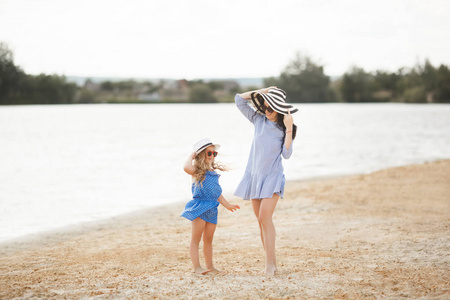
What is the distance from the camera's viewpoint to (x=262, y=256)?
6117 mm

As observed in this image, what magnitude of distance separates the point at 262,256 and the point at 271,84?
108764 mm

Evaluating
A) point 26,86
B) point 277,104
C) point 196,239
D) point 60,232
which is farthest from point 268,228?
point 26,86

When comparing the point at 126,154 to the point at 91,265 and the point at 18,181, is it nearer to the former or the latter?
the point at 18,181

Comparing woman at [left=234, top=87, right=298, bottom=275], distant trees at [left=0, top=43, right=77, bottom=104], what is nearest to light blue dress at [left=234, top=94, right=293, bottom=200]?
woman at [left=234, top=87, right=298, bottom=275]

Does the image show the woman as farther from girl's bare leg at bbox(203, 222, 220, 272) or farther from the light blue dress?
girl's bare leg at bbox(203, 222, 220, 272)

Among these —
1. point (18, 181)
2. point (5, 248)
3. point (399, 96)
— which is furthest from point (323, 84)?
point (5, 248)

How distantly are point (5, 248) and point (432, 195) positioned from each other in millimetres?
8445

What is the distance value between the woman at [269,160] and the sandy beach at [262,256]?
544 millimetres

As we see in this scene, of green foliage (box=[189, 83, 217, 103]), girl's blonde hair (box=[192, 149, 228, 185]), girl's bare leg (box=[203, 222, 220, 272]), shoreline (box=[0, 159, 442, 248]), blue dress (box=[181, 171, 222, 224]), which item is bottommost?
shoreline (box=[0, 159, 442, 248])

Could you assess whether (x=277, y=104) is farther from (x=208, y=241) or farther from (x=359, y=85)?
(x=359, y=85)

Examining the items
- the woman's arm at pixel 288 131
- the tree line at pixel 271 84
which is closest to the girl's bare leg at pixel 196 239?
the woman's arm at pixel 288 131

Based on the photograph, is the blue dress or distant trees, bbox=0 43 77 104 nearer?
the blue dress

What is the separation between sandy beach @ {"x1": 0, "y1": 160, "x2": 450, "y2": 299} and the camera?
4.59 metres

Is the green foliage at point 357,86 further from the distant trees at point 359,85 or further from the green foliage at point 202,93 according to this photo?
the green foliage at point 202,93
